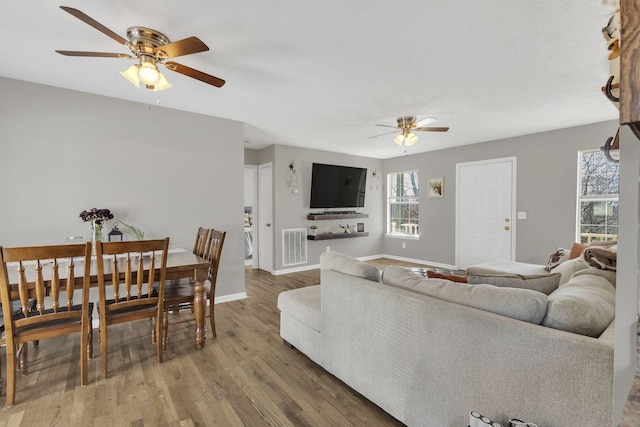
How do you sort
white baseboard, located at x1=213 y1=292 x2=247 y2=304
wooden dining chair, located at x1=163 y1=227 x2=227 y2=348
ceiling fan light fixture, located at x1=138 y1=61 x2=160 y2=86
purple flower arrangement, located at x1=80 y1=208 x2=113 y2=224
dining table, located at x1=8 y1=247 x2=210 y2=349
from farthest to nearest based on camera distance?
white baseboard, located at x1=213 y1=292 x2=247 y2=304, purple flower arrangement, located at x1=80 y1=208 x2=113 y2=224, wooden dining chair, located at x1=163 y1=227 x2=227 y2=348, dining table, located at x1=8 y1=247 x2=210 y2=349, ceiling fan light fixture, located at x1=138 y1=61 x2=160 y2=86

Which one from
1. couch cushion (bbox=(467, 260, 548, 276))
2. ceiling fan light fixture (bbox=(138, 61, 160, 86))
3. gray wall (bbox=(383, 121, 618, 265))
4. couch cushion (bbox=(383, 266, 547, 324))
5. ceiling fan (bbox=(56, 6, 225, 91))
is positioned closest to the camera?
couch cushion (bbox=(383, 266, 547, 324))

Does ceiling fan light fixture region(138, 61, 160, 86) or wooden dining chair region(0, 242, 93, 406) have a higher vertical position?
ceiling fan light fixture region(138, 61, 160, 86)

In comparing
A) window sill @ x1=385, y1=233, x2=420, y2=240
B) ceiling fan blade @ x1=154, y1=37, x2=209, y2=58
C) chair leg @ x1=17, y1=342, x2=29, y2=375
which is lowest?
chair leg @ x1=17, y1=342, x2=29, y2=375

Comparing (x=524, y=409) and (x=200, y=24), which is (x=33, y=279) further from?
(x=524, y=409)

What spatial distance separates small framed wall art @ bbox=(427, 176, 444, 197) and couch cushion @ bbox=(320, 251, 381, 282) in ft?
14.5

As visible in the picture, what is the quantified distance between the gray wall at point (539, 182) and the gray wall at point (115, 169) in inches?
144

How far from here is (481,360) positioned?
1.27 metres

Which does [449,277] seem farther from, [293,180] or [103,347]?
[293,180]

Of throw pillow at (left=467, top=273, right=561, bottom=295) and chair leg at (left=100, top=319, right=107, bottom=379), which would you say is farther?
A: chair leg at (left=100, top=319, right=107, bottom=379)

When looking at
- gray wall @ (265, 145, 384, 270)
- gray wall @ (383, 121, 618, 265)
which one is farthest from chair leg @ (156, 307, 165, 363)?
gray wall @ (383, 121, 618, 265)

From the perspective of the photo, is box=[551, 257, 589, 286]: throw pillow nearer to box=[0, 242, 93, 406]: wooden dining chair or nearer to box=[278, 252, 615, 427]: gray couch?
box=[278, 252, 615, 427]: gray couch

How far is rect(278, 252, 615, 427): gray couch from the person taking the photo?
105 centimetres

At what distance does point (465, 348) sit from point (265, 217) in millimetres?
4765

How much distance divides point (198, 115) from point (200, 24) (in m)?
1.92
